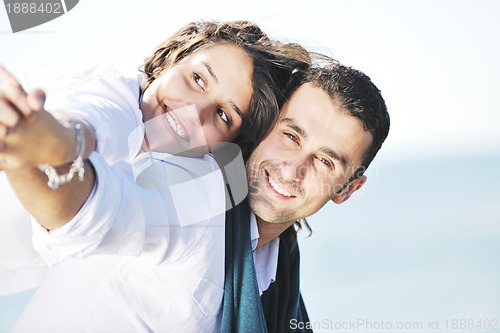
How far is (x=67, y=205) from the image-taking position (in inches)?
32.4

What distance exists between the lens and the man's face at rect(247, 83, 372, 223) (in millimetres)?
1534

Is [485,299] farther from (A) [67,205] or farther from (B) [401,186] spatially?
(A) [67,205]

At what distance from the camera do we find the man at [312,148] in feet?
5.03

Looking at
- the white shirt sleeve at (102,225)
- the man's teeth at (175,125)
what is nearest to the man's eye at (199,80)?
the man's teeth at (175,125)

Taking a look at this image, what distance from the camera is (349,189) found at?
1800mm

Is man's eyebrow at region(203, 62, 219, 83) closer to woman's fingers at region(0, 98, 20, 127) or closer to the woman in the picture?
the woman

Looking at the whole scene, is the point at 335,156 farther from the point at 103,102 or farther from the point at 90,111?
the point at 90,111

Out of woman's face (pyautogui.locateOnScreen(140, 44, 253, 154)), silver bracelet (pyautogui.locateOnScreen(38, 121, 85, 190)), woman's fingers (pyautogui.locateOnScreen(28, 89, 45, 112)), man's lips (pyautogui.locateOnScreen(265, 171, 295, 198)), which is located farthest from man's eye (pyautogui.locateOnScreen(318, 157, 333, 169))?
woman's fingers (pyautogui.locateOnScreen(28, 89, 45, 112))

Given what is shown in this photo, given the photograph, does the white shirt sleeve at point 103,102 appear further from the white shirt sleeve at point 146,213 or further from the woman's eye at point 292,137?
the woman's eye at point 292,137

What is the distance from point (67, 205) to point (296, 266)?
3.69 ft
